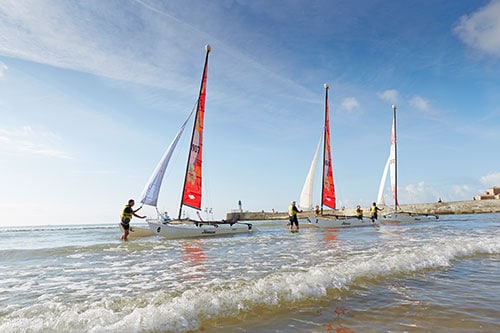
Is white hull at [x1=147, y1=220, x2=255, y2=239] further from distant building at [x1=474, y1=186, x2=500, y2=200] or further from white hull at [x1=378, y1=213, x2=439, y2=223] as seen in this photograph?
distant building at [x1=474, y1=186, x2=500, y2=200]

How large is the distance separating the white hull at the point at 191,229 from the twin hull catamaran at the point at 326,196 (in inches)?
294

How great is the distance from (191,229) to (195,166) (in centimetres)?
492

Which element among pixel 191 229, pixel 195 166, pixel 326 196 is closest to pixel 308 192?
pixel 326 196

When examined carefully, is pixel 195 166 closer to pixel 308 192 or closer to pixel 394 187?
pixel 308 192

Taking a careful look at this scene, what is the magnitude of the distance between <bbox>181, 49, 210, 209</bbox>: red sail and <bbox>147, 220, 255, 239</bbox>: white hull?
2.02 meters

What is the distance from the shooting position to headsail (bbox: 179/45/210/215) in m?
20.4

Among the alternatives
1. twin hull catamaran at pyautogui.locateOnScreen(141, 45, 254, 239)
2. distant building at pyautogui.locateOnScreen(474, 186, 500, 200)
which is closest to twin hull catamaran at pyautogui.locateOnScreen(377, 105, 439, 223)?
twin hull catamaran at pyautogui.locateOnScreen(141, 45, 254, 239)

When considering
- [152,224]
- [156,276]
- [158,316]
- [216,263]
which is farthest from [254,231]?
[158,316]

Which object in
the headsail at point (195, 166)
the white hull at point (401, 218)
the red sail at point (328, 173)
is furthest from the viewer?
the white hull at point (401, 218)

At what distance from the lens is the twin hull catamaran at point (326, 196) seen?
25.1 m

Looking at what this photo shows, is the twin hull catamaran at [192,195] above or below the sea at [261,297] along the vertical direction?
above

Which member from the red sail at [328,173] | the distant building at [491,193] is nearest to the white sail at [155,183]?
the red sail at [328,173]

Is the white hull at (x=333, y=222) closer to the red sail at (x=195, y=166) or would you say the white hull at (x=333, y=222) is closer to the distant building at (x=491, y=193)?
the red sail at (x=195, y=166)

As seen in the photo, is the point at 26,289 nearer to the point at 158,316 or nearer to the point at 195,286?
the point at 195,286
